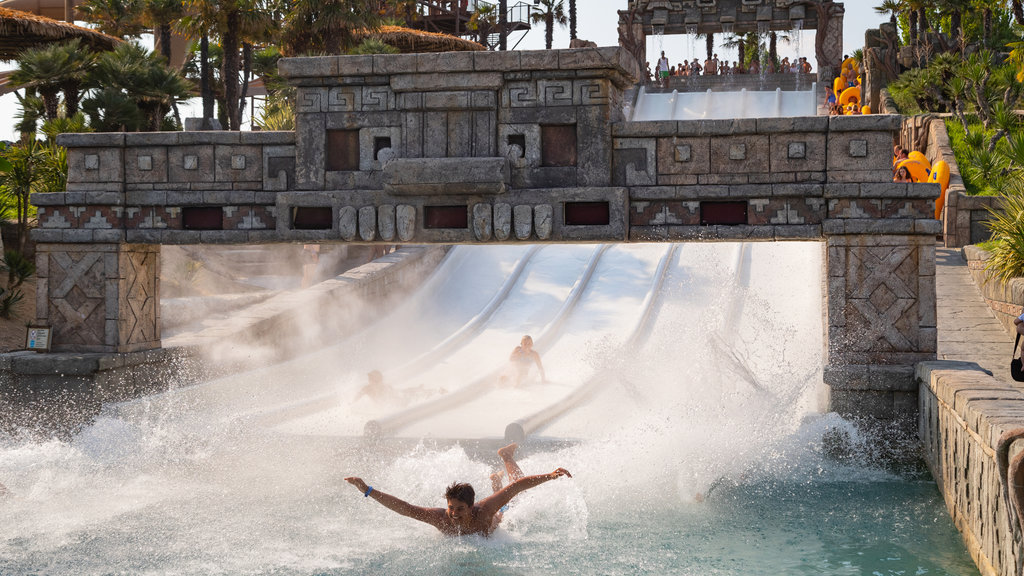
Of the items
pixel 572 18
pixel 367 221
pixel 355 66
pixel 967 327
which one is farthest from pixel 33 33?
pixel 572 18

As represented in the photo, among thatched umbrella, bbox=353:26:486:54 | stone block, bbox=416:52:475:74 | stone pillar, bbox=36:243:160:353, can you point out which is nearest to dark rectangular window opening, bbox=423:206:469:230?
stone block, bbox=416:52:475:74

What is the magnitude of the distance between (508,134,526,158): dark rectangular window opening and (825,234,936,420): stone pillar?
123 inches

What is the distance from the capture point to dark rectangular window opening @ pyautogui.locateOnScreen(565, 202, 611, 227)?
10125mm

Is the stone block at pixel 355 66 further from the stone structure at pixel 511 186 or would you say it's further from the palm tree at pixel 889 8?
the palm tree at pixel 889 8

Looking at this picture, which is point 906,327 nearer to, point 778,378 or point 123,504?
point 778,378

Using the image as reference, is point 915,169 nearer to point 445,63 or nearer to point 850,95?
point 445,63

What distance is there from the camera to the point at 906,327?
964 centimetres

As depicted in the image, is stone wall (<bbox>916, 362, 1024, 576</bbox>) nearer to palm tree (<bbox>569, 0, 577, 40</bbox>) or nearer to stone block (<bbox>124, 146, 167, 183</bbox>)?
stone block (<bbox>124, 146, 167, 183</bbox>)

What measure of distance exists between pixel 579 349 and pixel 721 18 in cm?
2546

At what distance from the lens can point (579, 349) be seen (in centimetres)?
1577

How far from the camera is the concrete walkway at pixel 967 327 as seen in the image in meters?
10.8

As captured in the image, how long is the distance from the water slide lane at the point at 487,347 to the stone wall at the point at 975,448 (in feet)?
18.3

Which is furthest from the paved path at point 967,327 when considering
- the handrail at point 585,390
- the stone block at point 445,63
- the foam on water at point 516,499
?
the stone block at point 445,63

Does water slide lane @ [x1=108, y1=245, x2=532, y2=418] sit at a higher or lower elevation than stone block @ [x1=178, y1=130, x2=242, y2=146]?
lower
